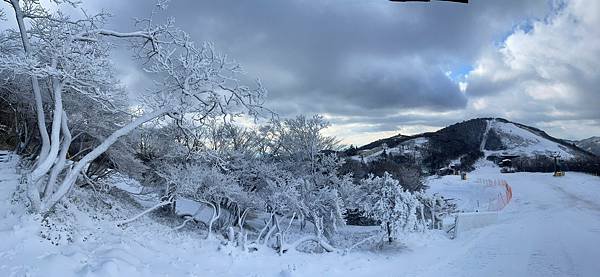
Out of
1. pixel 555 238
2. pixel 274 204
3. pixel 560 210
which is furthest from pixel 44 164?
Result: pixel 560 210

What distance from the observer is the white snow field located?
9.31 m

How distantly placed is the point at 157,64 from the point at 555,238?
18.9 metres

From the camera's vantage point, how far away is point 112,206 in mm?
18906

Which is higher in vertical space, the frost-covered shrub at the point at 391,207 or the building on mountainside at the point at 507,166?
the building on mountainside at the point at 507,166

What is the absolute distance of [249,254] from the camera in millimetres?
15070

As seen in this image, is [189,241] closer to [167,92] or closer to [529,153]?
[167,92]

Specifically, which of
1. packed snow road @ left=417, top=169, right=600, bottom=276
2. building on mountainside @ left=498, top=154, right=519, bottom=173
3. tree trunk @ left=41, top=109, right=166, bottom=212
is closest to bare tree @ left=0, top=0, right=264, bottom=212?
tree trunk @ left=41, top=109, right=166, bottom=212

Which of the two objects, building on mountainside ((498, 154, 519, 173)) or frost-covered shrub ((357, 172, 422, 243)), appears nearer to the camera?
frost-covered shrub ((357, 172, 422, 243))

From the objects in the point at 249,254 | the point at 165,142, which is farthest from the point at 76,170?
the point at 165,142

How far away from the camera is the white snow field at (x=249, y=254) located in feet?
30.6

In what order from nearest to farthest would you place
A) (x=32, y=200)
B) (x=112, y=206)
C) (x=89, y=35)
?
1. (x=32, y=200)
2. (x=89, y=35)
3. (x=112, y=206)

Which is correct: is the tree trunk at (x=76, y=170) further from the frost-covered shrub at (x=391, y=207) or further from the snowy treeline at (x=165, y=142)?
the frost-covered shrub at (x=391, y=207)

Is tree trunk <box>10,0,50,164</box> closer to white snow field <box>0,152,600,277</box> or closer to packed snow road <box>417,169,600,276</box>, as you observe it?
white snow field <box>0,152,600,277</box>

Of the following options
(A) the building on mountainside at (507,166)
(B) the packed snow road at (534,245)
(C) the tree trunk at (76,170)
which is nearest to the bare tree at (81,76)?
(C) the tree trunk at (76,170)
